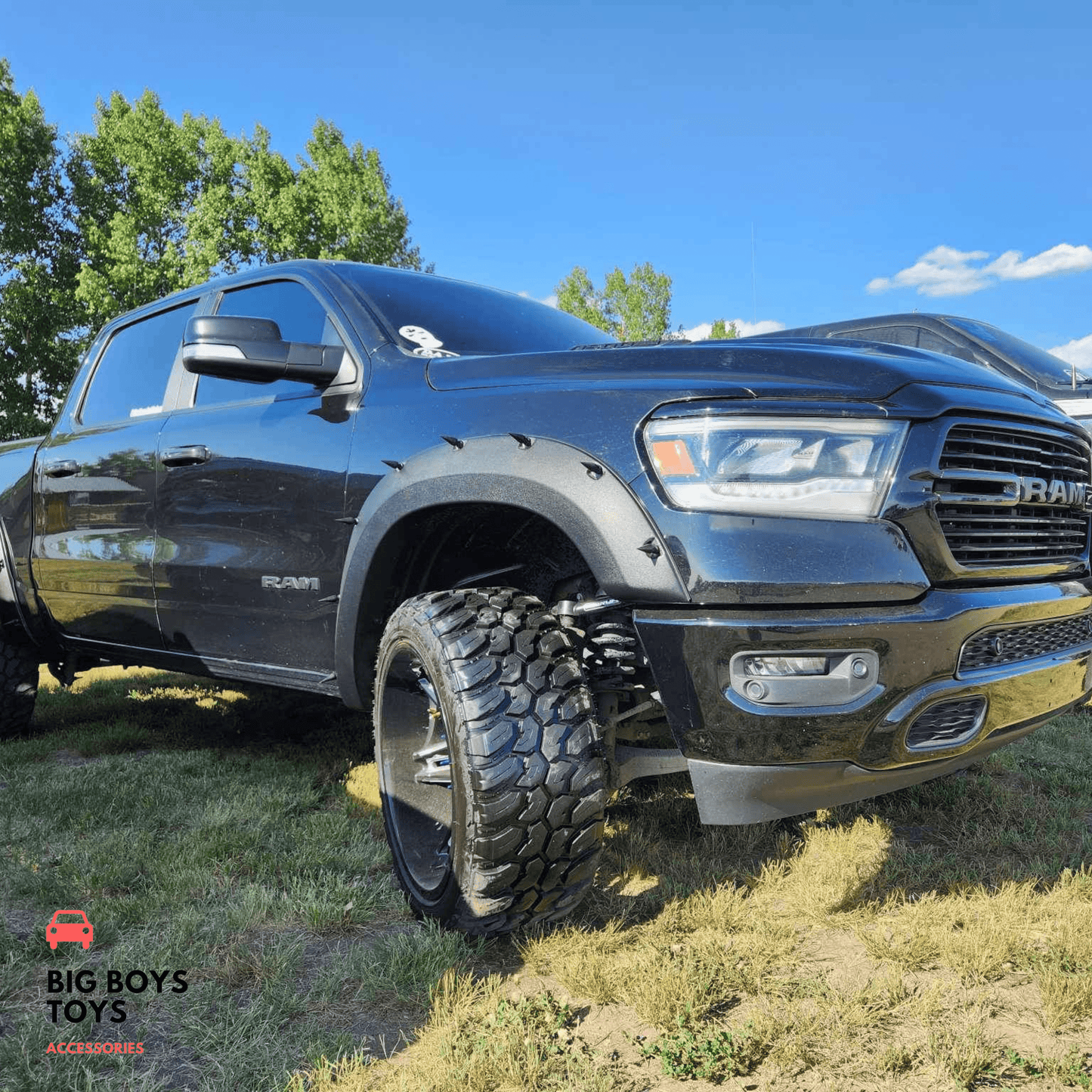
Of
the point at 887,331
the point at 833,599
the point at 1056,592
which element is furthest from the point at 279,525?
the point at 887,331

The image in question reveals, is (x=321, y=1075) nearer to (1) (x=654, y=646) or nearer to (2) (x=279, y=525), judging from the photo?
(1) (x=654, y=646)

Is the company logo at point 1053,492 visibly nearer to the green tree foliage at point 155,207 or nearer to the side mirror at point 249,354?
the side mirror at point 249,354

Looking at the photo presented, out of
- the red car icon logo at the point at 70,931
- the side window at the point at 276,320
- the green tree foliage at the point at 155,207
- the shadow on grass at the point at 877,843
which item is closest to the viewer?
the red car icon logo at the point at 70,931

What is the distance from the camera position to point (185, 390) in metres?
3.44

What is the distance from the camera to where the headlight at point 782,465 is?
1759 millimetres

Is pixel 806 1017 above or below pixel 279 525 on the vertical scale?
below

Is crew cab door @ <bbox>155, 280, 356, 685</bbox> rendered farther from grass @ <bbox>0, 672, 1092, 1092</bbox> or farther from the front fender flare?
grass @ <bbox>0, 672, 1092, 1092</bbox>

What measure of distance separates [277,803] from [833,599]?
2228 millimetres

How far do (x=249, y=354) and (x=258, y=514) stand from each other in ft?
1.76

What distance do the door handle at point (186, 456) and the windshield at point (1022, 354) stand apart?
5.53m

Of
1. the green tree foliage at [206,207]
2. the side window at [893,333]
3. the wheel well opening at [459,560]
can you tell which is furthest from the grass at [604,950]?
the green tree foliage at [206,207]

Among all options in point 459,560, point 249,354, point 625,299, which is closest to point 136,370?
point 249,354

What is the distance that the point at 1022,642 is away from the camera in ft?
6.55

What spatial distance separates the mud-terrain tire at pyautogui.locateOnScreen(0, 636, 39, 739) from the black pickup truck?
1809mm
